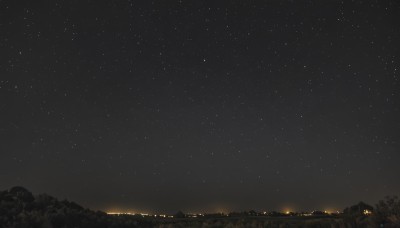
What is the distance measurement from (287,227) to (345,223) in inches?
129

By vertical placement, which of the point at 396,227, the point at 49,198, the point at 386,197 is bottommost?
the point at 396,227

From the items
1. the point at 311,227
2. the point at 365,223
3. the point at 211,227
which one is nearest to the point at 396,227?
the point at 365,223

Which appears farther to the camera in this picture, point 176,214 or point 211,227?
point 176,214

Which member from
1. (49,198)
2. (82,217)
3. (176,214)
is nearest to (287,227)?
(82,217)

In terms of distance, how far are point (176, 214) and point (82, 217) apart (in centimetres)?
1617

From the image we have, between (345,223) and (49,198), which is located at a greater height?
(49,198)

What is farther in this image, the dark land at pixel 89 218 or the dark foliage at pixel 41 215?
the dark foliage at pixel 41 215

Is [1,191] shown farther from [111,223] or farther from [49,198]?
[111,223]

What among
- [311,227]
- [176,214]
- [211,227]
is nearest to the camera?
[311,227]

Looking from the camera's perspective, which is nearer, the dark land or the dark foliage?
Answer: the dark land

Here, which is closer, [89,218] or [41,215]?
[41,215]

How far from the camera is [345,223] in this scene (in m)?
18.9

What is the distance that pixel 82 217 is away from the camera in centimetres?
2658

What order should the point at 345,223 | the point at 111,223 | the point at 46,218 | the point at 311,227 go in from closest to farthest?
the point at 345,223
the point at 311,227
the point at 46,218
the point at 111,223
